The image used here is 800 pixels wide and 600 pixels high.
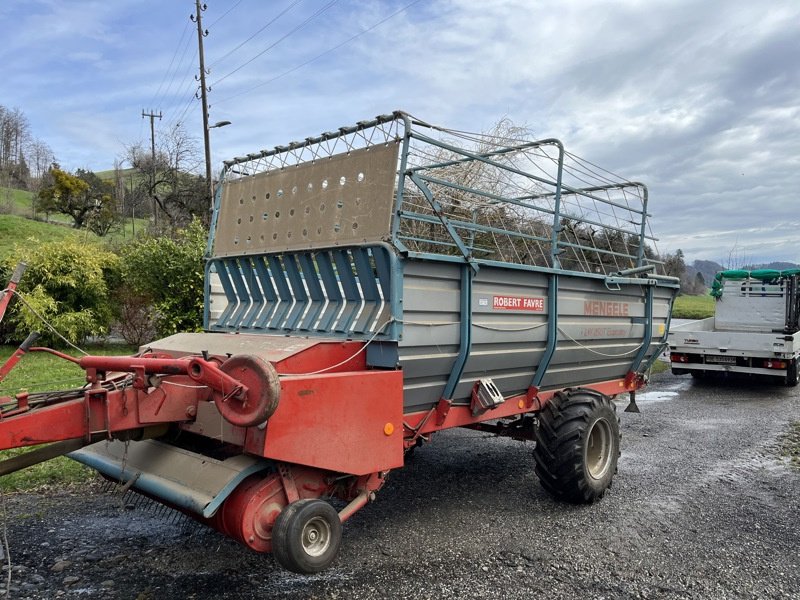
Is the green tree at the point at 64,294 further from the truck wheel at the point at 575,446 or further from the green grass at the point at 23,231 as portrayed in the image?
the green grass at the point at 23,231

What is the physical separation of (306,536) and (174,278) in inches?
359

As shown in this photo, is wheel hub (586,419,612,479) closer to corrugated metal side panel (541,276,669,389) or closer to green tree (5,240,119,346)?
corrugated metal side panel (541,276,669,389)

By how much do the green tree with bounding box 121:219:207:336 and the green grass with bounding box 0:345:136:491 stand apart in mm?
1797

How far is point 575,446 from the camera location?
493 cm

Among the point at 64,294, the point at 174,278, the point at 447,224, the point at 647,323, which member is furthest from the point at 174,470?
the point at 64,294

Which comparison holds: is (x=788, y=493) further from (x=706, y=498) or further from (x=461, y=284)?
(x=461, y=284)

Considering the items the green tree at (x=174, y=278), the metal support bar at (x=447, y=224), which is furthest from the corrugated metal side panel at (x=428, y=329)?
the green tree at (x=174, y=278)

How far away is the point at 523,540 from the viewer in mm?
4414

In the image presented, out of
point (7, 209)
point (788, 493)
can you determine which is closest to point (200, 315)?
point (788, 493)

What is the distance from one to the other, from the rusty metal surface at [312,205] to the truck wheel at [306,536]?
5.35ft

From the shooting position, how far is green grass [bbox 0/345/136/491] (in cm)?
535

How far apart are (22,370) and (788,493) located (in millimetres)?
11229

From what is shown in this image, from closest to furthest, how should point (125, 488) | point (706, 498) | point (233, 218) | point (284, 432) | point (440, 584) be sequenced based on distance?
1. point (284, 432)
2. point (125, 488)
3. point (440, 584)
4. point (233, 218)
5. point (706, 498)

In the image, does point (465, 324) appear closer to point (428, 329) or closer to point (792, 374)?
point (428, 329)
